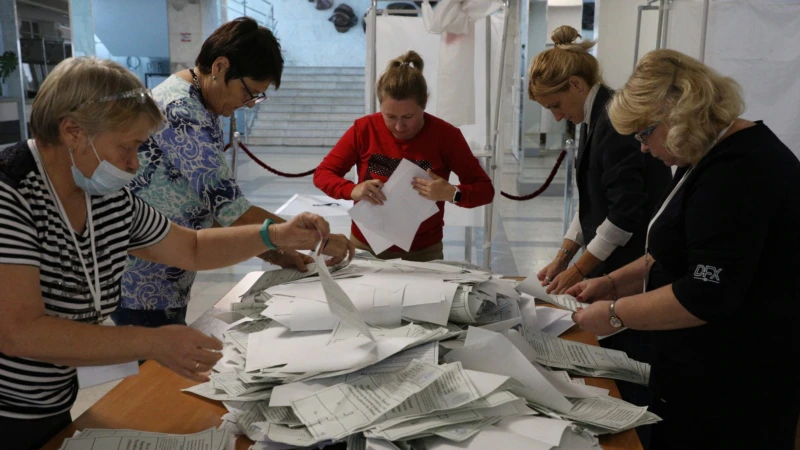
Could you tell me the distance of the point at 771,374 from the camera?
1487mm

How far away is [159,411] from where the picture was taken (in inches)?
54.6

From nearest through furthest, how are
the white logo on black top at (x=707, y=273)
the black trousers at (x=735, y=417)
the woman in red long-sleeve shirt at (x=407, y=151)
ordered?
the white logo on black top at (x=707, y=273), the black trousers at (x=735, y=417), the woman in red long-sleeve shirt at (x=407, y=151)

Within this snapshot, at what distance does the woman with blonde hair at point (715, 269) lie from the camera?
4.57 feet

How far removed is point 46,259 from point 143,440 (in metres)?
0.37

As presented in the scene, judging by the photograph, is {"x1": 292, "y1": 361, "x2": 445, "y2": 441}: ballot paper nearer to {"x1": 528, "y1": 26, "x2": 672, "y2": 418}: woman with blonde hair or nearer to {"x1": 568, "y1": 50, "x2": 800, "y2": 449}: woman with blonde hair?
{"x1": 568, "y1": 50, "x2": 800, "y2": 449}: woman with blonde hair

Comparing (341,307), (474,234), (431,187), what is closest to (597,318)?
(341,307)

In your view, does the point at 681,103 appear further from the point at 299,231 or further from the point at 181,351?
the point at 181,351

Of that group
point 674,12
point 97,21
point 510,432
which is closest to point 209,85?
point 510,432

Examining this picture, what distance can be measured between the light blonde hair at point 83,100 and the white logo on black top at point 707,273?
45.6 inches

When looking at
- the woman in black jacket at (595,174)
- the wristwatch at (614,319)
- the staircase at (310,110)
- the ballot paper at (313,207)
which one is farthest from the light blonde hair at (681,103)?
the staircase at (310,110)

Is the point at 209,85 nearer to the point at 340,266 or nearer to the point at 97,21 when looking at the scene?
the point at 340,266

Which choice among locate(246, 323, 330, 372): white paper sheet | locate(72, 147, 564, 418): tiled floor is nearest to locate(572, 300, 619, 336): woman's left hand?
locate(246, 323, 330, 372): white paper sheet

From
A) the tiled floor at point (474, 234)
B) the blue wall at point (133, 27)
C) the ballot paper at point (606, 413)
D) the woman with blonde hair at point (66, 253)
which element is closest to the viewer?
the woman with blonde hair at point (66, 253)

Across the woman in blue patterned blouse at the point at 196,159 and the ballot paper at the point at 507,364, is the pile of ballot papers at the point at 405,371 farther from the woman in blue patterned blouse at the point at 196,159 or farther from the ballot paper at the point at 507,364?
the woman in blue patterned blouse at the point at 196,159
